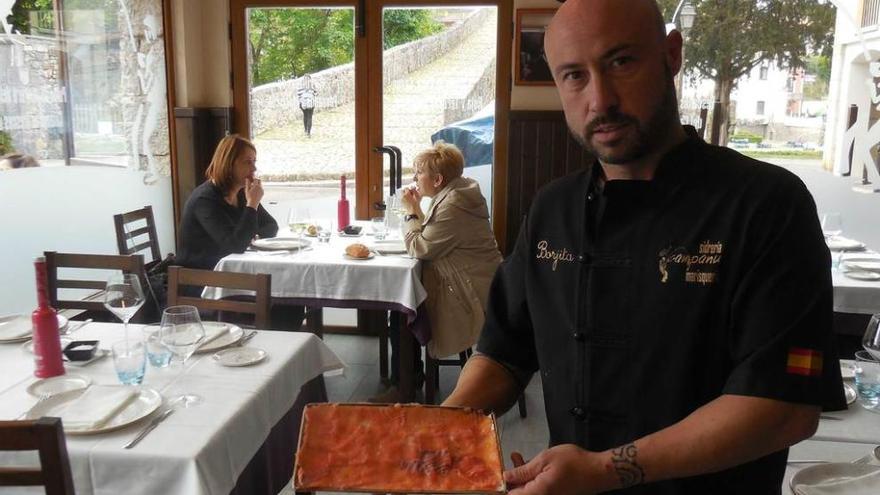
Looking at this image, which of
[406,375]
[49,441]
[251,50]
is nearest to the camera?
[49,441]

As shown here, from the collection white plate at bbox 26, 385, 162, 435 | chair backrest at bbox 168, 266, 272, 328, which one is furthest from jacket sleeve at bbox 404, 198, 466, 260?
white plate at bbox 26, 385, 162, 435

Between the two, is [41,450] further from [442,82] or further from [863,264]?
[442,82]

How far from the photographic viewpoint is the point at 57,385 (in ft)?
5.97

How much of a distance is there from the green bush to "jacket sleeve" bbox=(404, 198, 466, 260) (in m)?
1.90

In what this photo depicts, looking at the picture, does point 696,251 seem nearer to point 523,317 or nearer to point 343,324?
point 523,317

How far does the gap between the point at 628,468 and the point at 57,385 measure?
1.49 metres

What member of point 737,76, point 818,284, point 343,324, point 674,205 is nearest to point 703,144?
point 674,205

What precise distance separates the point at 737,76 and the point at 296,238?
9.05 feet

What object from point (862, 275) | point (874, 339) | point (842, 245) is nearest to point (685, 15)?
point (842, 245)

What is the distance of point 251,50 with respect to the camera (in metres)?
4.63

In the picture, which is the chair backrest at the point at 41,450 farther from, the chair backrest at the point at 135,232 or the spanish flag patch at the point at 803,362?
the chair backrest at the point at 135,232

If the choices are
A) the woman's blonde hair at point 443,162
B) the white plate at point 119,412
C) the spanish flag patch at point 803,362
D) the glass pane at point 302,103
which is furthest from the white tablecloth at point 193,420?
the glass pane at point 302,103

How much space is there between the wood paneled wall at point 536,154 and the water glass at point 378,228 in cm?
83

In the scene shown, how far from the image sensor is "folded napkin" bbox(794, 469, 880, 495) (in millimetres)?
1259
